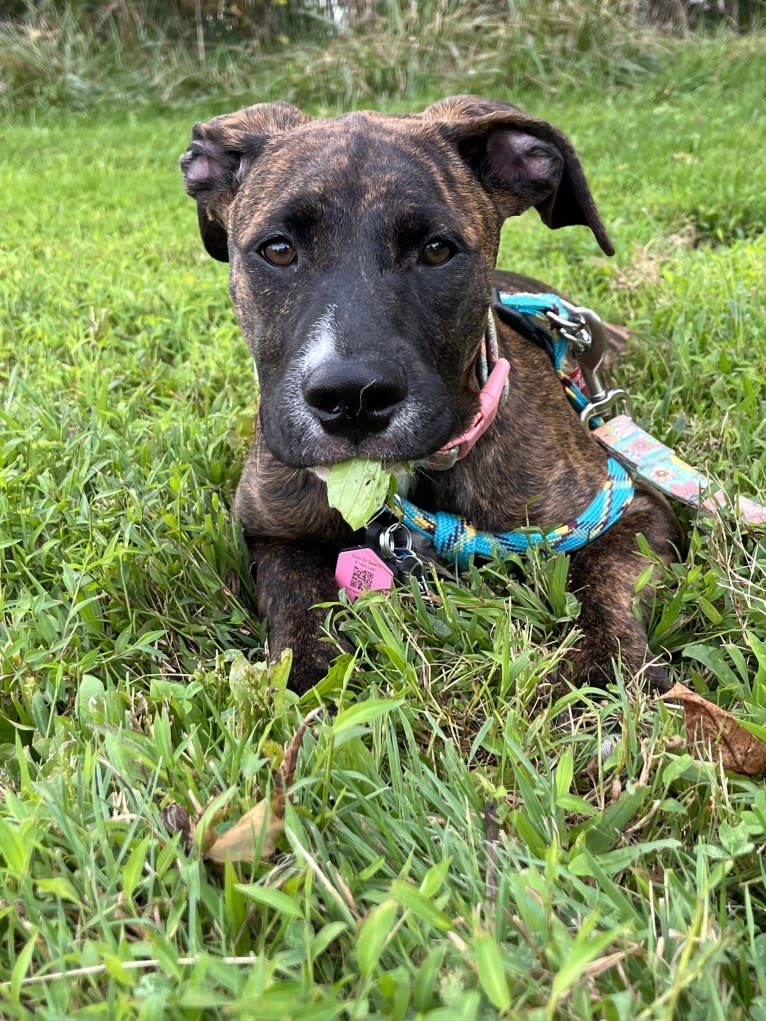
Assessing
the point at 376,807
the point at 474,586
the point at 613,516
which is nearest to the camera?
the point at 376,807

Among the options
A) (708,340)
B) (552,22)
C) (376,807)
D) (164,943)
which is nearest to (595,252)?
(708,340)

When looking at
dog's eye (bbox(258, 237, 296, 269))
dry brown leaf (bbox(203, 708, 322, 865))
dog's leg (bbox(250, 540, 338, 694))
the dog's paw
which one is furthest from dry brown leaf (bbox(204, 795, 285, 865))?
dog's eye (bbox(258, 237, 296, 269))

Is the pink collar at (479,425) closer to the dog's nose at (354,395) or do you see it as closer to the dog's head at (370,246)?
the dog's head at (370,246)

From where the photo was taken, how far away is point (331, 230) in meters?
2.49

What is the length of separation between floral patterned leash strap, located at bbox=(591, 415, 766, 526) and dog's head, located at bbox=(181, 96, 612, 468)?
0.68m

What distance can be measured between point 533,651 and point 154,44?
13701 millimetres

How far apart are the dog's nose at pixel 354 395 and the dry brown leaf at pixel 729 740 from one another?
1011mm

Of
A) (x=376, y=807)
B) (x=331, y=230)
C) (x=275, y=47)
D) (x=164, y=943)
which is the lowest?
(x=275, y=47)

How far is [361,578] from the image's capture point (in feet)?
8.57

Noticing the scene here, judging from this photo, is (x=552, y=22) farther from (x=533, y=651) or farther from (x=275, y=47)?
(x=533, y=651)

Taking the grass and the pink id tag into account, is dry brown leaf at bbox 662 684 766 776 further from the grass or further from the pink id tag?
the pink id tag

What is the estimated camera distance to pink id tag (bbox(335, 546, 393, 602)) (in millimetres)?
2582

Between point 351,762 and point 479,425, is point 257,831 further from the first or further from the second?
point 479,425

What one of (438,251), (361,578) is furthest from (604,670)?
(438,251)
